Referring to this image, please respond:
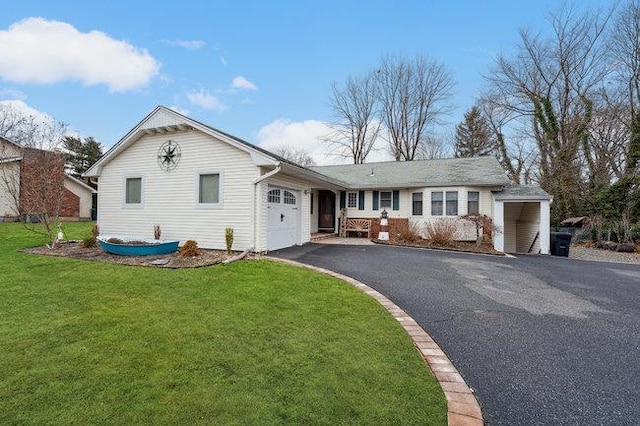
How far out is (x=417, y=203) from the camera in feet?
51.8

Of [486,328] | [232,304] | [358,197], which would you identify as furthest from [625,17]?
[232,304]

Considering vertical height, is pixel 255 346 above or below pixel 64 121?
below

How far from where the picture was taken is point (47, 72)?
14.6 m

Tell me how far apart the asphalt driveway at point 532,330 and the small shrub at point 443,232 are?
448 centimetres

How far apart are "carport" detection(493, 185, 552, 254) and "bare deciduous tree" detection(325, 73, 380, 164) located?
16438 millimetres

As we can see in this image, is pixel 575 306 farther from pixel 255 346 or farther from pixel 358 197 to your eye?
pixel 358 197

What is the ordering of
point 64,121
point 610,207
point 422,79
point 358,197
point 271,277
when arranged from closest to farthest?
1. point 271,277
2. point 64,121
3. point 610,207
4. point 358,197
5. point 422,79

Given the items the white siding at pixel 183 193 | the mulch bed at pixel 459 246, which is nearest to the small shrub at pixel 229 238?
the white siding at pixel 183 193

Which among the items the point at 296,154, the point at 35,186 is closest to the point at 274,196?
the point at 35,186

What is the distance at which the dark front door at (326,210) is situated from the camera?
58.2 feet

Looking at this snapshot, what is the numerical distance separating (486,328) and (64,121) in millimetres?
16119

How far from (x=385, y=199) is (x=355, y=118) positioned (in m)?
17.0

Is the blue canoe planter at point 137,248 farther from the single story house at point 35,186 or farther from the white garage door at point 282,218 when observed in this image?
the white garage door at point 282,218

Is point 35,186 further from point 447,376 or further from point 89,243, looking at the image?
point 447,376
